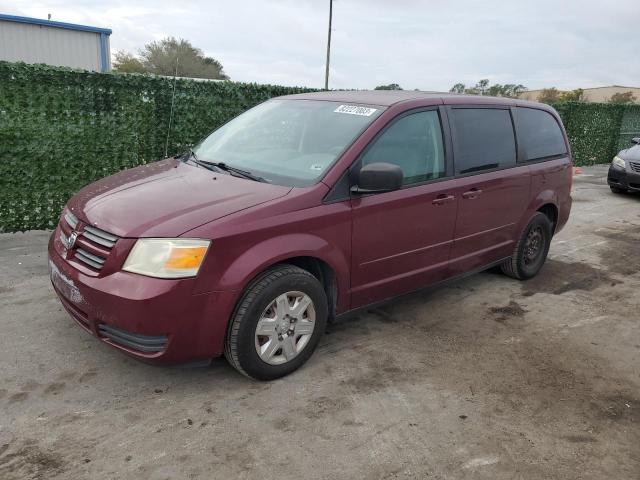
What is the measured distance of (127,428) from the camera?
2.77 metres

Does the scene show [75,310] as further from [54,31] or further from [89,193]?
[54,31]

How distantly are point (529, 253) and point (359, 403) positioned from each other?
3031 mm

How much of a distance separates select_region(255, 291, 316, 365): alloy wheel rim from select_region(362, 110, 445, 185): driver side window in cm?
102

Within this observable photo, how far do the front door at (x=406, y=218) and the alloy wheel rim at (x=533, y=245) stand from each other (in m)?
1.45

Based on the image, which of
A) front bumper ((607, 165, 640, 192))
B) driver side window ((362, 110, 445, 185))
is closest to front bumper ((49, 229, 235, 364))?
driver side window ((362, 110, 445, 185))

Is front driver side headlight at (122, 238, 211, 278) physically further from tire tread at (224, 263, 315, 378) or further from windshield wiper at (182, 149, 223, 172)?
windshield wiper at (182, 149, 223, 172)

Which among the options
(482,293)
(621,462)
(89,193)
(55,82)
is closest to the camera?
(621,462)

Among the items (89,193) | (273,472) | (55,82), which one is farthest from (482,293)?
(55,82)

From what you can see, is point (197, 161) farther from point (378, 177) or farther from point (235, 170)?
point (378, 177)

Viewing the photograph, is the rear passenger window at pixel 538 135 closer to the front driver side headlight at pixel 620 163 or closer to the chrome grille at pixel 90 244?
the chrome grille at pixel 90 244

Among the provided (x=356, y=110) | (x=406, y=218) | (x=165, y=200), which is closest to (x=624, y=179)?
(x=406, y=218)

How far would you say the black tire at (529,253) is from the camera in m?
5.13

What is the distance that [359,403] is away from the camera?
10.2ft

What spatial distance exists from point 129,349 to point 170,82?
486 cm
